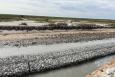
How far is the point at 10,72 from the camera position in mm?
23438

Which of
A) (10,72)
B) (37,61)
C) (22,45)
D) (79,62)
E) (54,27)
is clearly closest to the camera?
(10,72)

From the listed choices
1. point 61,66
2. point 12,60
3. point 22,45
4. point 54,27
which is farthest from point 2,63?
point 54,27

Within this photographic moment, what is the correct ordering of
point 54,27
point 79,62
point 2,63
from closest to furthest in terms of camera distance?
1. point 2,63
2. point 79,62
3. point 54,27

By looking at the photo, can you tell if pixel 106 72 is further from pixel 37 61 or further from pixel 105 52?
pixel 105 52

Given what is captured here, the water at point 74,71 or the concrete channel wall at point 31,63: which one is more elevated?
the concrete channel wall at point 31,63

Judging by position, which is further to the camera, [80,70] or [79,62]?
[79,62]

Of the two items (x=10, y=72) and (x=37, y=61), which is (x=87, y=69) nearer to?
(x=37, y=61)

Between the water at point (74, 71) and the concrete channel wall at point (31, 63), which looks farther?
the water at point (74, 71)

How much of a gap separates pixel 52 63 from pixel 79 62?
15.6 feet

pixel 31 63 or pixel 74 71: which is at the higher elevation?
pixel 31 63

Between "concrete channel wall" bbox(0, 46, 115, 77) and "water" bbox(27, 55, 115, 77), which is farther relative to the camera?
"water" bbox(27, 55, 115, 77)

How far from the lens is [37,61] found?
28.5 meters

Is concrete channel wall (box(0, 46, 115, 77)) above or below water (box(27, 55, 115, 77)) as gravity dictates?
above

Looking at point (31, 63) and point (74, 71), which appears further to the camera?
point (74, 71)
